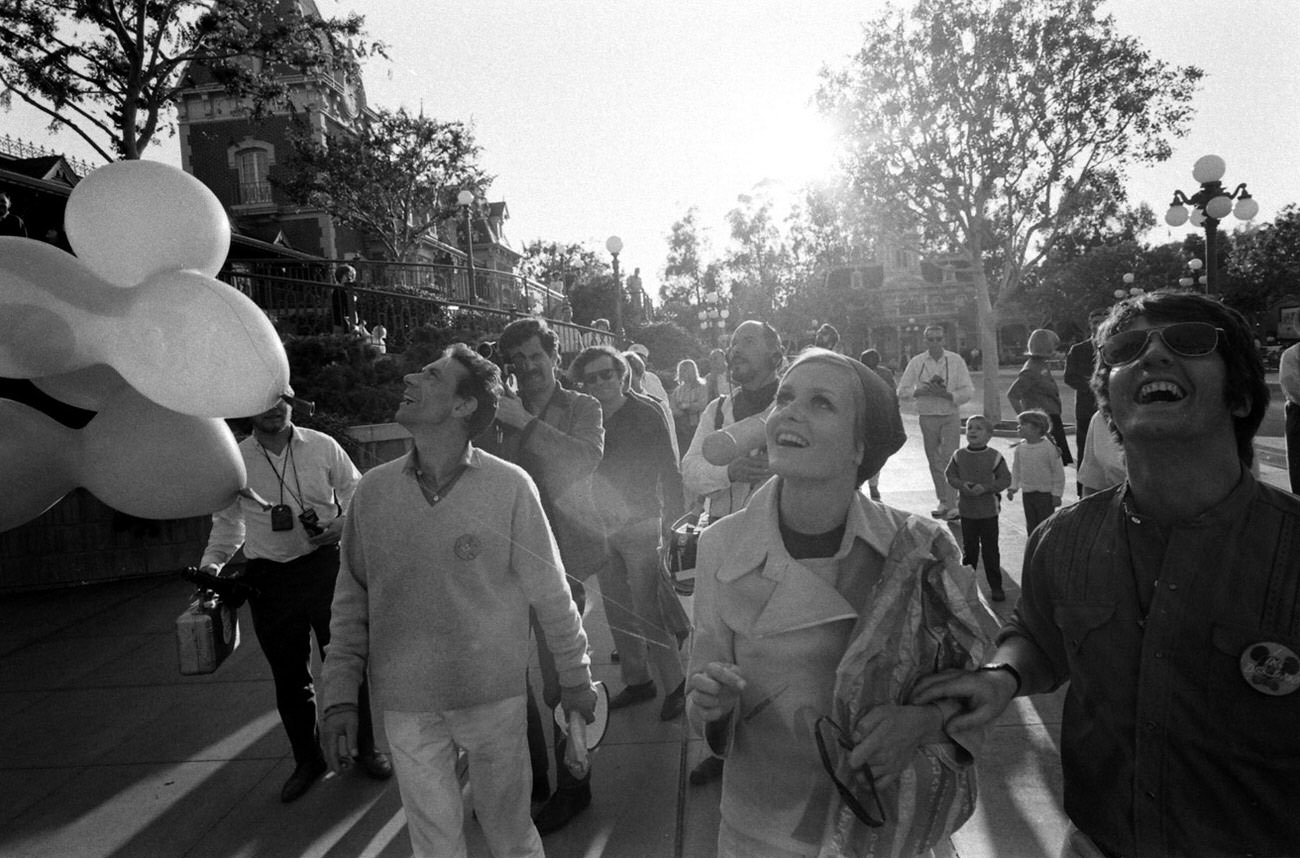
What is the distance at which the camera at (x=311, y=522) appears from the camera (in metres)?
3.68

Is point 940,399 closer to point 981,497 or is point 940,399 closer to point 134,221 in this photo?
point 981,497

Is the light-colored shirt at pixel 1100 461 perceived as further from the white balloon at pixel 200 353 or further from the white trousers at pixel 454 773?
the white balloon at pixel 200 353

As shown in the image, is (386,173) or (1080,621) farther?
(386,173)

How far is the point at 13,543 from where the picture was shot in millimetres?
7547

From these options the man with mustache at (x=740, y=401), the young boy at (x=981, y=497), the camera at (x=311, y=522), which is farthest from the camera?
the young boy at (x=981, y=497)

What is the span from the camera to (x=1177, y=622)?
147cm

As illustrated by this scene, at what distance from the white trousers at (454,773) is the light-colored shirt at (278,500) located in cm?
154

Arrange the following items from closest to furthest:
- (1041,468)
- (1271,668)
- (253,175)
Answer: (1271,668) < (1041,468) < (253,175)

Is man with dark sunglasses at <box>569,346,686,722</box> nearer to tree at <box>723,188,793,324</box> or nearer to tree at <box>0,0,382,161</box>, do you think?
tree at <box>0,0,382,161</box>

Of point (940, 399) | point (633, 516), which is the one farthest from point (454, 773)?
point (940, 399)

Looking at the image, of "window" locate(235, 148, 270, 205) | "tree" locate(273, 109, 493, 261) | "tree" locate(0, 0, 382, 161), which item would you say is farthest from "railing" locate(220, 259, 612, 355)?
"window" locate(235, 148, 270, 205)

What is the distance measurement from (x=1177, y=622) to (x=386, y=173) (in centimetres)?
2806

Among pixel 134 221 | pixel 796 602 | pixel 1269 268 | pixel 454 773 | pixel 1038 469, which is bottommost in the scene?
pixel 454 773

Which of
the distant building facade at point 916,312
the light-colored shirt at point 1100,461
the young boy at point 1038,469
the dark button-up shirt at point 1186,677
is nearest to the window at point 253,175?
the young boy at point 1038,469
